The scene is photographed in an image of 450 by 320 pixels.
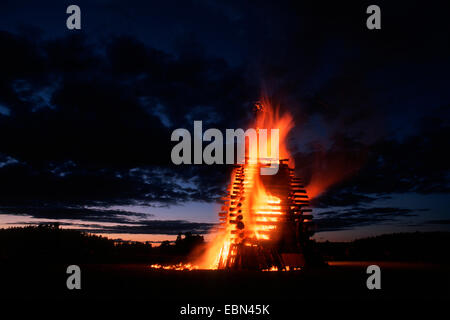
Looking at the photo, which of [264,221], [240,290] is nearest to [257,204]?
[264,221]

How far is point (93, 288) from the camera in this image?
9516 millimetres

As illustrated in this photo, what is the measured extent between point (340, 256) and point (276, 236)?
54.8 feet

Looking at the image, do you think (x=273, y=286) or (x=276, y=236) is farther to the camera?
(x=276, y=236)

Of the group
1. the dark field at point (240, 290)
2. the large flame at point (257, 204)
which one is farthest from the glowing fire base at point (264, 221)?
the dark field at point (240, 290)

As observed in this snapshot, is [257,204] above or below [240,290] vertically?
above

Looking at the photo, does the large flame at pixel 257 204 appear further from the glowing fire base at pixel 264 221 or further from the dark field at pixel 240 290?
the dark field at pixel 240 290

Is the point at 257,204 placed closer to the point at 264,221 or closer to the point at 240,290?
the point at 264,221

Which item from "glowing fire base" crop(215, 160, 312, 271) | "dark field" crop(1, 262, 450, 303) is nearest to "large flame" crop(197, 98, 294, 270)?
"glowing fire base" crop(215, 160, 312, 271)

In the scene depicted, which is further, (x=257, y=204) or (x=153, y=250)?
(x=153, y=250)

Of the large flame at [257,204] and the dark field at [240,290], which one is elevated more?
the large flame at [257,204]
